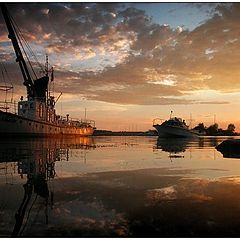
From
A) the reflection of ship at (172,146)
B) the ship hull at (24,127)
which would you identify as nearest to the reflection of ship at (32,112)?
the ship hull at (24,127)

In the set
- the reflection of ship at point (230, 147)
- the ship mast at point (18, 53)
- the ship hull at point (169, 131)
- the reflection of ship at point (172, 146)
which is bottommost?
the reflection of ship at point (172, 146)

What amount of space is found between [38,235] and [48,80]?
74115mm

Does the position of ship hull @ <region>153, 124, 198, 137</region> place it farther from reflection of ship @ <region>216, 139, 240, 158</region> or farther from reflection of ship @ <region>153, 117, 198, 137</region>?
reflection of ship @ <region>216, 139, 240, 158</region>

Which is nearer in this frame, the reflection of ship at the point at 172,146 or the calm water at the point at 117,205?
A: the calm water at the point at 117,205

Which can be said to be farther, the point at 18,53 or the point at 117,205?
the point at 18,53

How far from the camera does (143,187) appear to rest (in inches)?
475

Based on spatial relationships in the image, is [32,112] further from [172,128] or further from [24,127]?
[172,128]

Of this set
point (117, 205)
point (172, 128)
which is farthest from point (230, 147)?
point (172, 128)

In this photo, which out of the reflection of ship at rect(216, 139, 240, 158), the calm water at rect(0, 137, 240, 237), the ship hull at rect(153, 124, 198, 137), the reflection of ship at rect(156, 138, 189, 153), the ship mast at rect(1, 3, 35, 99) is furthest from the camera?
the ship hull at rect(153, 124, 198, 137)

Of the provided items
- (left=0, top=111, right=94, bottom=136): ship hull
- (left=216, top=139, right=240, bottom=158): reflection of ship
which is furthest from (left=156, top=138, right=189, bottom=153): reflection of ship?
(left=0, top=111, right=94, bottom=136): ship hull

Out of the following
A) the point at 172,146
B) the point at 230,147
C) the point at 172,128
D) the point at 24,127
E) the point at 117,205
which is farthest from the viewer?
the point at 172,128

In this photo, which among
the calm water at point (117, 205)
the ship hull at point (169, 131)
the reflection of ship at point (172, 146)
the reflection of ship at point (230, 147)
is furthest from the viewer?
the ship hull at point (169, 131)

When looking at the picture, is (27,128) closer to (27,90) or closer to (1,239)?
(27,90)

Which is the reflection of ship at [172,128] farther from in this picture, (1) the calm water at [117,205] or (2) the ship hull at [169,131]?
(1) the calm water at [117,205]
